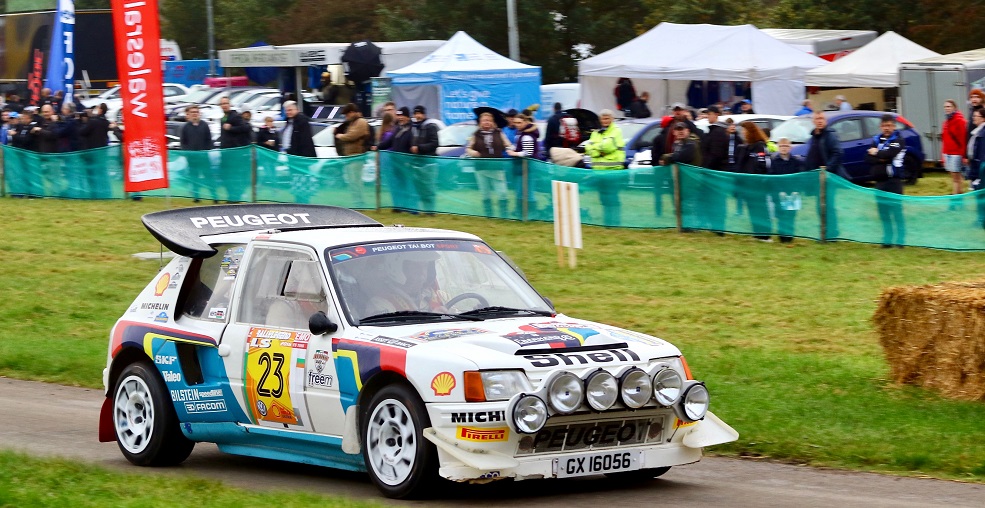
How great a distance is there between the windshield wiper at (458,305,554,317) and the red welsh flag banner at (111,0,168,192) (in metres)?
11.4

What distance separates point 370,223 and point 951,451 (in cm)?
410

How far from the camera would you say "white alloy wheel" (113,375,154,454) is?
9438mm

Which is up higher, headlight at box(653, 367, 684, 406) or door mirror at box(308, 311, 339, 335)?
door mirror at box(308, 311, 339, 335)

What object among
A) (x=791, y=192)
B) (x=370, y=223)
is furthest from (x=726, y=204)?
(x=370, y=223)

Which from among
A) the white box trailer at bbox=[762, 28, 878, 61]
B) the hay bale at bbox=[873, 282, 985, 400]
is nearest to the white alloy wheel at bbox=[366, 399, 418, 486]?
the hay bale at bbox=[873, 282, 985, 400]

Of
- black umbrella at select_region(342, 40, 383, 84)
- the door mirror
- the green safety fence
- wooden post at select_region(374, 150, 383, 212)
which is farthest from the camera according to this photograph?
black umbrella at select_region(342, 40, 383, 84)

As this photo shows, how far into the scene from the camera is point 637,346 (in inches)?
320

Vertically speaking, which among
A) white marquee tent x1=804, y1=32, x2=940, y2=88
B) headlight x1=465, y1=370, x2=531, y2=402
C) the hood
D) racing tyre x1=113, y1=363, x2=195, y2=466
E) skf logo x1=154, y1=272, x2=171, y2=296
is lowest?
racing tyre x1=113, y1=363, x2=195, y2=466

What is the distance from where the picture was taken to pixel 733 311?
15.9m

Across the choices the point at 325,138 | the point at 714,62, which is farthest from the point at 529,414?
the point at 714,62

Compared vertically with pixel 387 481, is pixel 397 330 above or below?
above

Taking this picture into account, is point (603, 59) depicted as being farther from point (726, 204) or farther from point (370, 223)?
point (370, 223)

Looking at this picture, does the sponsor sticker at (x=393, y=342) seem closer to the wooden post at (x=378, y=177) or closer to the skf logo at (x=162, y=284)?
the skf logo at (x=162, y=284)

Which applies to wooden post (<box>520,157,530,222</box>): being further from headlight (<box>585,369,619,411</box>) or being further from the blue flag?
the blue flag
